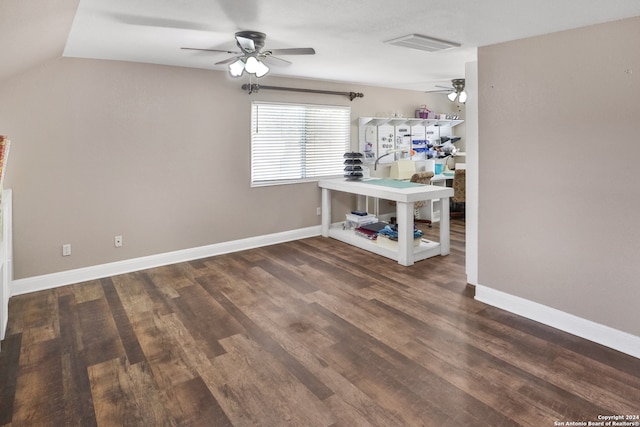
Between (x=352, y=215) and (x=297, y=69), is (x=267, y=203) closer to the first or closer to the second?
(x=352, y=215)

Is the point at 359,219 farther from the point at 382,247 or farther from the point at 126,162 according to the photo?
the point at 126,162

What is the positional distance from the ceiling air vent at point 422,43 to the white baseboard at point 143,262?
A: 9.55 feet

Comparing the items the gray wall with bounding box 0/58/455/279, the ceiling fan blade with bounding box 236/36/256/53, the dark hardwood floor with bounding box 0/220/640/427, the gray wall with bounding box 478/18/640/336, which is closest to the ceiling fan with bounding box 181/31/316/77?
the ceiling fan blade with bounding box 236/36/256/53

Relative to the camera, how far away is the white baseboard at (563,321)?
8.21 ft

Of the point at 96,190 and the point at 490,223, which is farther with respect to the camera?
the point at 96,190

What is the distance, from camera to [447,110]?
24.5 ft

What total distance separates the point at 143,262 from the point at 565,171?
4047 mm

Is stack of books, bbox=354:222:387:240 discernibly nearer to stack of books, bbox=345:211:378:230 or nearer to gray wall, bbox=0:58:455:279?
stack of books, bbox=345:211:378:230

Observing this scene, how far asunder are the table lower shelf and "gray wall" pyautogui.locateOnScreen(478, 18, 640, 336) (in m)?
1.14

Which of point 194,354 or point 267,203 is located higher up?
point 267,203

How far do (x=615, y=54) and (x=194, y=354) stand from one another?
10.8 ft

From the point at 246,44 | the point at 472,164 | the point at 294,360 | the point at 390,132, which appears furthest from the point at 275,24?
the point at 390,132

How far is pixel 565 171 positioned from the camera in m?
2.74

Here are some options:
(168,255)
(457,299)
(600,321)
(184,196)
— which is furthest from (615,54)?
(168,255)
